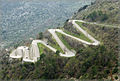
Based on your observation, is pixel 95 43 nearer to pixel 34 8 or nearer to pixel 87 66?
pixel 87 66

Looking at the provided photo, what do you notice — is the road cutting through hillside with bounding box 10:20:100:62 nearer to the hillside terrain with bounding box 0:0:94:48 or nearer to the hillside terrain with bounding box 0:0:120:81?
the hillside terrain with bounding box 0:0:120:81

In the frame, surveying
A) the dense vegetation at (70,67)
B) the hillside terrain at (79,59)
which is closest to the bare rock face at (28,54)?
the hillside terrain at (79,59)

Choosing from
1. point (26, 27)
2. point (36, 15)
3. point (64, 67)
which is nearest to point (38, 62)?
point (64, 67)

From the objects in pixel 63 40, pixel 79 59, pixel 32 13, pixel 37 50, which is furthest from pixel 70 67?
pixel 32 13

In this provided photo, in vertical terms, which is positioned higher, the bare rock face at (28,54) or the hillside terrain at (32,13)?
the bare rock face at (28,54)

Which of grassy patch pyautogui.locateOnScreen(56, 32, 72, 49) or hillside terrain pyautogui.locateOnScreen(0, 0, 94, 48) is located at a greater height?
grassy patch pyautogui.locateOnScreen(56, 32, 72, 49)

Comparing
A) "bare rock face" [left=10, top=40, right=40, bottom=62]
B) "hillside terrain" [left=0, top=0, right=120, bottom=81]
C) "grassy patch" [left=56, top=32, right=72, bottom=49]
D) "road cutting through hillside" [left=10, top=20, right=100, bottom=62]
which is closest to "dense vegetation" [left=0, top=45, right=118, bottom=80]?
"hillside terrain" [left=0, top=0, right=120, bottom=81]

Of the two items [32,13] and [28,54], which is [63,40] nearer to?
[28,54]

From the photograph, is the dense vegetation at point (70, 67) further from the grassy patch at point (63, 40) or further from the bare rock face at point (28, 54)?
the grassy patch at point (63, 40)
